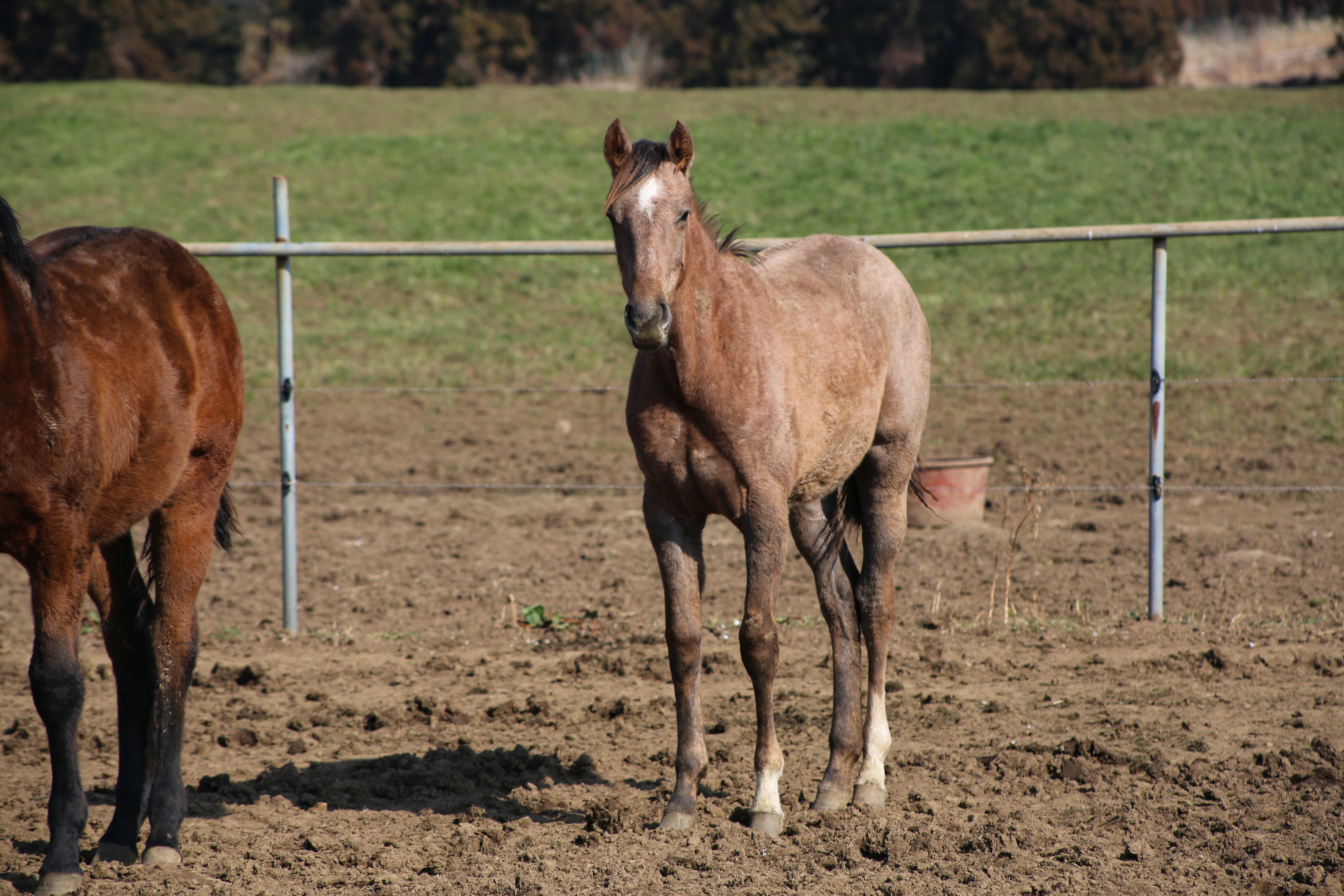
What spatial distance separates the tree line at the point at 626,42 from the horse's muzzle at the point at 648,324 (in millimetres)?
29993

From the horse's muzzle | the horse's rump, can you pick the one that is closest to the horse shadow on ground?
the horse's rump

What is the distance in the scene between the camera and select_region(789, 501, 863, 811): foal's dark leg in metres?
3.71

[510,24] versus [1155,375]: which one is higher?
[510,24]

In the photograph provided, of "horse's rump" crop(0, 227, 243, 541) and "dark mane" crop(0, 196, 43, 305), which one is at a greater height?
"dark mane" crop(0, 196, 43, 305)

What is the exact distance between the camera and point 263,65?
36.8 meters

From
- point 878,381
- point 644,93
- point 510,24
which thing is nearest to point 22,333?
point 878,381

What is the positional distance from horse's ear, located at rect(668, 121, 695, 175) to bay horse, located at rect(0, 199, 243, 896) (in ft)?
5.03

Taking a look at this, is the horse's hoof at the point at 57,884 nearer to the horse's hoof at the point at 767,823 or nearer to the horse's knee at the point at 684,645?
the horse's knee at the point at 684,645

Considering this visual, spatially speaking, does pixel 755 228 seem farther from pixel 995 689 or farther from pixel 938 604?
pixel 995 689

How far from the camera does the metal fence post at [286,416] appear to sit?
222 inches

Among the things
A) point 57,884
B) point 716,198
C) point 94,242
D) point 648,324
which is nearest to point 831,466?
point 648,324

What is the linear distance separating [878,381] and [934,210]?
14.1m

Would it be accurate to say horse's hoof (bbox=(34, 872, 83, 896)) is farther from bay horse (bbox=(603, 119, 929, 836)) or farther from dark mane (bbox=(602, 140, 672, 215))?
dark mane (bbox=(602, 140, 672, 215))

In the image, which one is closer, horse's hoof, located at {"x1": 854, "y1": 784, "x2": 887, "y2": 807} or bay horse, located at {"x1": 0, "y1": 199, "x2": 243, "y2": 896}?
bay horse, located at {"x1": 0, "y1": 199, "x2": 243, "y2": 896}
